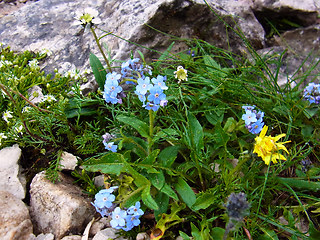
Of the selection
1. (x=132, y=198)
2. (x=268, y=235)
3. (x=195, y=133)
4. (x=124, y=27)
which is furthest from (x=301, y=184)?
(x=124, y=27)

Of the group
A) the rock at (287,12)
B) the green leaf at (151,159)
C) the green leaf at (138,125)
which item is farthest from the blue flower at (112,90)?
the rock at (287,12)

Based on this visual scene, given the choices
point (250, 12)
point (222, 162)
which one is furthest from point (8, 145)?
point (250, 12)

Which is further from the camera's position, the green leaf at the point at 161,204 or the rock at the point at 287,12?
the rock at the point at 287,12

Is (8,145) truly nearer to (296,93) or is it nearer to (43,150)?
(43,150)

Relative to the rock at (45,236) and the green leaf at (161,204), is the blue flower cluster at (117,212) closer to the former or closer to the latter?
the green leaf at (161,204)

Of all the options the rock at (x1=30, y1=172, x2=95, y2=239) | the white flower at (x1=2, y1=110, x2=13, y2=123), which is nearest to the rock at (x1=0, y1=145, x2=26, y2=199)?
the rock at (x1=30, y1=172, x2=95, y2=239)
